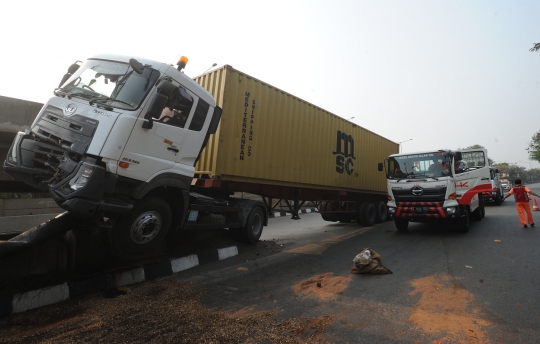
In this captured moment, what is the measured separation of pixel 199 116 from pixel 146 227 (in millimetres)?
1808

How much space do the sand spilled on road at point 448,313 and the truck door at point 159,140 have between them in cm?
343

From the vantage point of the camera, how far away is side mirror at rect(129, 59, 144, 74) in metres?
3.88

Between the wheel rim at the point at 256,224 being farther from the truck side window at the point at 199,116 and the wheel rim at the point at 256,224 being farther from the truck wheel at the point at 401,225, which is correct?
the truck wheel at the point at 401,225

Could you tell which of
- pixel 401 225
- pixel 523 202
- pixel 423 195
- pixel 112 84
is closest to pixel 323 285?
pixel 112 84

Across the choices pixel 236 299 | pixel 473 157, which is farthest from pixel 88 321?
pixel 473 157

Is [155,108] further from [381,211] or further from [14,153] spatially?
[381,211]

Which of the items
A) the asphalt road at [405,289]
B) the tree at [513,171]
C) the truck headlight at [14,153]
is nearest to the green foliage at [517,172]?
the tree at [513,171]

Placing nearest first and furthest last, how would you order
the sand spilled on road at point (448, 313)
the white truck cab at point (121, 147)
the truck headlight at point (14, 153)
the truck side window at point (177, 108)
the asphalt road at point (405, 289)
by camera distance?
→ the sand spilled on road at point (448, 313)
the asphalt road at point (405, 289)
the white truck cab at point (121, 147)
the truck headlight at point (14, 153)
the truck side window at point (177, 108)

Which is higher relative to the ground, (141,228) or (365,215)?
(141,228)

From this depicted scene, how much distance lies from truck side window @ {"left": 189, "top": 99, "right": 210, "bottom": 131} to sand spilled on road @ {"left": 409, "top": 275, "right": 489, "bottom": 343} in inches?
145

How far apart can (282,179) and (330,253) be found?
74.1 inches

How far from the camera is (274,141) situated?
6660 millimetres

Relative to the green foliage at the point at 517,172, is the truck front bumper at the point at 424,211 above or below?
below

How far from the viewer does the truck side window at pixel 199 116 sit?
462 cm
